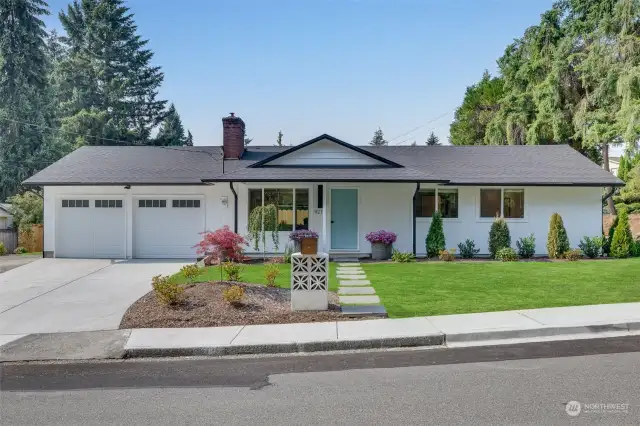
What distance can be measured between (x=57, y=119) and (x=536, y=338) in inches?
1547

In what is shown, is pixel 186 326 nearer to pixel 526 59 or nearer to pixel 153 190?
pixel 153 190

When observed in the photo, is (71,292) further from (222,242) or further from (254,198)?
(254,198)

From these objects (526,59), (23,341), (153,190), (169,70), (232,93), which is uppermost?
(169,70)

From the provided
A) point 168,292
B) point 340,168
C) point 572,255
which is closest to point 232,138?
point 340,168

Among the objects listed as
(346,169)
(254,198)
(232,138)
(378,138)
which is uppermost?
(378,138)

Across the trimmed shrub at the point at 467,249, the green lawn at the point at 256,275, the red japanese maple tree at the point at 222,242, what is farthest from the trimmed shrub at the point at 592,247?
the red japanese maple tree at the point at 222,242

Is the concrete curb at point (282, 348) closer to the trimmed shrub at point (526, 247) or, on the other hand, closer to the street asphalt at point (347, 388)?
the street asphalt at point (347, 388)

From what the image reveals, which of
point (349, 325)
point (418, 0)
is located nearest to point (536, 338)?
point (349, 325)

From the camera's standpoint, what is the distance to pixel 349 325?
683 centimetres

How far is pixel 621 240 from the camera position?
1512 centimetres

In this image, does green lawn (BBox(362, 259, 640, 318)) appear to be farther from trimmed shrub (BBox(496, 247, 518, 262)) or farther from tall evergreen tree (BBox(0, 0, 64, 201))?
tall evergreen tree (BBox(0, 0, 64, 201))

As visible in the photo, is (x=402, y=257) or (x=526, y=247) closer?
(x=402, y=257)

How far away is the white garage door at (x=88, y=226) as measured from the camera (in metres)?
16.2

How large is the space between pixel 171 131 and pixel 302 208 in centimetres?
3066
